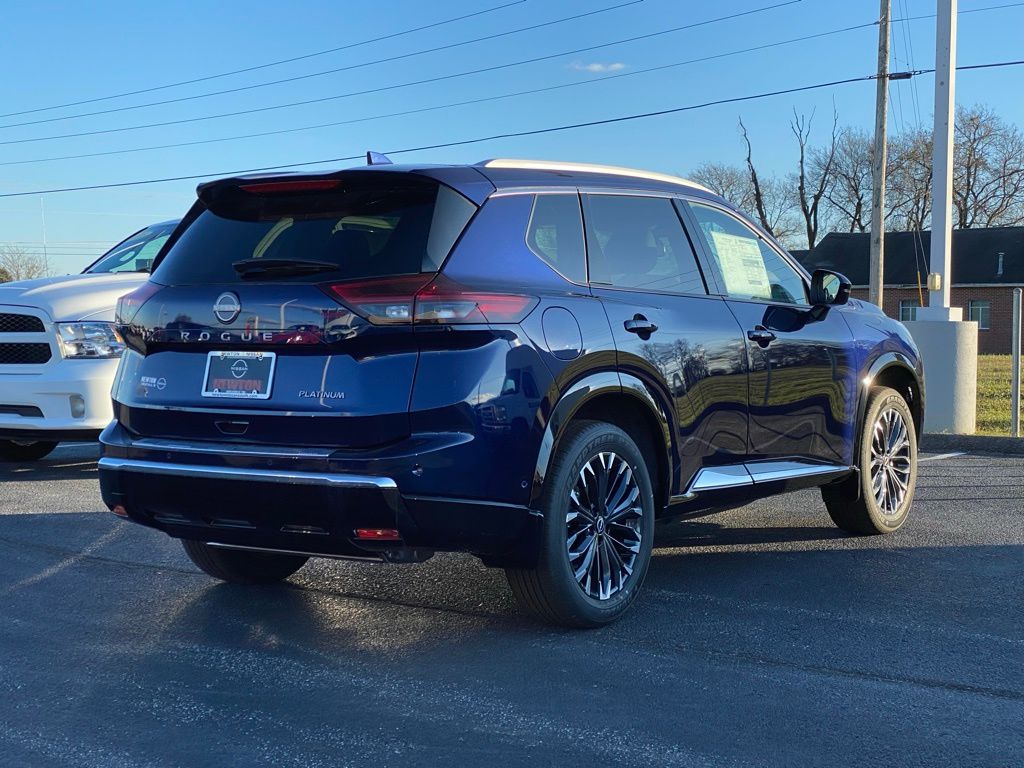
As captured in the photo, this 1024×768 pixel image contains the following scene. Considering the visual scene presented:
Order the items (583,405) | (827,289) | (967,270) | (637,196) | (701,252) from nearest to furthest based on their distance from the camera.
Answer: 1. (583,405)
2. (637,196)
3. (701,252)
4. (827,289)
5. (967,270)

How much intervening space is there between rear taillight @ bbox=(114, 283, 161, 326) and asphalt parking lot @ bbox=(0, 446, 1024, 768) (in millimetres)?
1251

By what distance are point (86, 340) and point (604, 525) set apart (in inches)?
203

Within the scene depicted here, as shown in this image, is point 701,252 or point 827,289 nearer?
point 701,252

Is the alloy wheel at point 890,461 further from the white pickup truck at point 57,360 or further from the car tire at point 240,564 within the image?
the white pickup truck at point 57,360

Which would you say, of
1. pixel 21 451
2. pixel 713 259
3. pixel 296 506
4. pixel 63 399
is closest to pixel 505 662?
pixel 296 506

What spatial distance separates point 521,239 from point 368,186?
63 centimetres

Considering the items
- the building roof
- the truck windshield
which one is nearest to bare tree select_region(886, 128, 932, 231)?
the building roof

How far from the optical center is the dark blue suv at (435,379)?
4199 millimetres

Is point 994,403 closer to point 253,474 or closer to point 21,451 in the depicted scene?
point 21,451

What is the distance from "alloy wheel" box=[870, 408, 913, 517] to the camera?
6.79 m

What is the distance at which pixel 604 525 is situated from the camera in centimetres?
486

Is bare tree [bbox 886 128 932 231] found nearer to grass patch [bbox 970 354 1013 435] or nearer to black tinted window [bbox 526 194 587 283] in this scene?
grass patch [bbox 970 354 1013 435]

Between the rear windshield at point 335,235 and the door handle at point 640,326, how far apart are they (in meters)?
0.86

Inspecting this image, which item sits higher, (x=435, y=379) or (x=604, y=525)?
(x=435, y=379)
